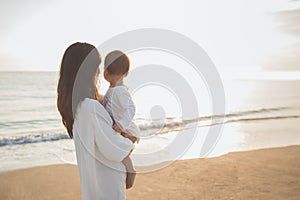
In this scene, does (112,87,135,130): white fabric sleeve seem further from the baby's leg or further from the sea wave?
the sea wave

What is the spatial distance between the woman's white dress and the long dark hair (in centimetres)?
5

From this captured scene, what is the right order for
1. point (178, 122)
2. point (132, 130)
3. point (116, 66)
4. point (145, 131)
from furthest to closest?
point (178, 122)
point (145, 131)
point (116, 66)
point (132, 130)

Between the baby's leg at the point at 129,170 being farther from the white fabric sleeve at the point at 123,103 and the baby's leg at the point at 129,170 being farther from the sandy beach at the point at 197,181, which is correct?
the sandy beach at the point at 197,181

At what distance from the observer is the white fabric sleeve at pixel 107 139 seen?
6.31 feet

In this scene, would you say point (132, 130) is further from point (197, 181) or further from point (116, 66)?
point (197, 181)

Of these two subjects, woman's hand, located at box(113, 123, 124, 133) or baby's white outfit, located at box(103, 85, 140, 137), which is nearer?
woman's hand, located at box(113, 123, 124, 133)

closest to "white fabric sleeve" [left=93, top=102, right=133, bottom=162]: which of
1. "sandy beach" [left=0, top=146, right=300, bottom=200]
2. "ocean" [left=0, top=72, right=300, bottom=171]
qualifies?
"sandy beach" [left=0, top=146, right=300, bottom=200]

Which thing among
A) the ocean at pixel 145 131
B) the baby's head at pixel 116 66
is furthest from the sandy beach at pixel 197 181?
the baby's head at pixel 116 66

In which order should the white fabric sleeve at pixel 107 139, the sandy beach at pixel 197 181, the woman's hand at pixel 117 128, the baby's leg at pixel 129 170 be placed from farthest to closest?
1. the sandy beach at pixel 197 181
2. the woman's hand at pixel 117 128
3. the baby's leg at pixel 129 170
4. the white fabric sleeve at pixel 107 139

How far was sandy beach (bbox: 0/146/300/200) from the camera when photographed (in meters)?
4.98

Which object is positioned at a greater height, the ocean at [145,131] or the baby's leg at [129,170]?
the baby's leg at [129,170]

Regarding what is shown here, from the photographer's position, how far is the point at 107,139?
76.7 inches

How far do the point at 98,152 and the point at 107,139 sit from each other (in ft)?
0.34

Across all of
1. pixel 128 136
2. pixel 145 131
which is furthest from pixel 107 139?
pixel 145 131
